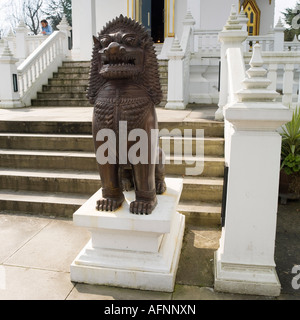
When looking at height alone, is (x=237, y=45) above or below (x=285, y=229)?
above

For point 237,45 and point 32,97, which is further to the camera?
point 32,97

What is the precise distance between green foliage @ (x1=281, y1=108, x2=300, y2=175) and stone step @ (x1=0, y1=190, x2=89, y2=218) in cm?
251

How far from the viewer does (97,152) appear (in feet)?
7.99

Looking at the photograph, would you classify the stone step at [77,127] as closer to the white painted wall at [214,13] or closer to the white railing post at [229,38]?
the white railing post at [229,38]

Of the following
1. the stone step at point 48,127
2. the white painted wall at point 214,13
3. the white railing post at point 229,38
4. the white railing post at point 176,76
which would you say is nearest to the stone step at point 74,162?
the stone step at point 48,127

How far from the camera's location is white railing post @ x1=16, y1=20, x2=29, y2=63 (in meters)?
11.2

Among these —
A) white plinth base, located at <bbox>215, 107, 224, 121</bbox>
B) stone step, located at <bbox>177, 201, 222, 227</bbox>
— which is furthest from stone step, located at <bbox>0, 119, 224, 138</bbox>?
stone step, located at <bbox>177, 201, 222, 227</bbox>

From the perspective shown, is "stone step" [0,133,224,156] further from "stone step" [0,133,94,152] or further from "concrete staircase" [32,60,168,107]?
"concrete staircase" [32,60,168,107]

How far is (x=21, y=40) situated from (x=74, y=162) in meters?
8.86

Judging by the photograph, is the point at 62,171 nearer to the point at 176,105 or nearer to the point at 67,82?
the point at 176,105
